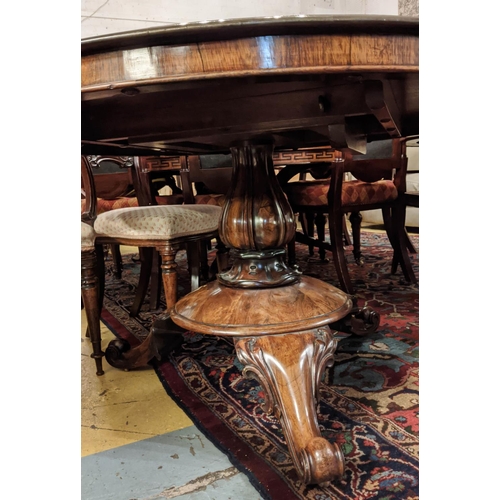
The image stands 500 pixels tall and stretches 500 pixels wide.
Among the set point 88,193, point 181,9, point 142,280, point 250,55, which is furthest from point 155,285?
point 181,9

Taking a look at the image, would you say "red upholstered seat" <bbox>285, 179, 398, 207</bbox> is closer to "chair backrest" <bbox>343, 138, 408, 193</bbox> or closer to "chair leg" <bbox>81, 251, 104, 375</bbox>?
"chair backrest" <bbox>343, 138, 408, 193</bbox>

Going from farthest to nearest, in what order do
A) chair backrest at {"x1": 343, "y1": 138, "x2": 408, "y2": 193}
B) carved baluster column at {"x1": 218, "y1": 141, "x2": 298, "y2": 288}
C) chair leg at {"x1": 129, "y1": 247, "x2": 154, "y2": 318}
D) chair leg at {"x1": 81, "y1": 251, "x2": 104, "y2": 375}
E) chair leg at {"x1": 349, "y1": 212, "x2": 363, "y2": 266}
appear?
chair leg at {"x1": 349, "y1": 212, "x2": 363, "y2": 266} < chair backrest at {"x1": 343, "y1": 138, "x2": 408, "y2": 193} < chair leg at {"x1": 129, "y1": 247, "x2": 154, "y2": 318} < chair leg at {"x1": 81, "y1": 251, "x2": 104, "y2": 375} < carved baluster column at {"x1": 218, "y1": 141, "x2": 298, "y2": 288}

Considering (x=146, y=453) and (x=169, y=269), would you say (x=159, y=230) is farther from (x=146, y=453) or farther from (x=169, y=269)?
(x=146, y=453)

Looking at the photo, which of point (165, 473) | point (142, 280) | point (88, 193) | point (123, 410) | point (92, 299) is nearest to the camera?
point (165, 473)

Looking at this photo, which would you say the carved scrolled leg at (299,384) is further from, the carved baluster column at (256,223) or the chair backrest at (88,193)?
the chair backrest at (88,193)

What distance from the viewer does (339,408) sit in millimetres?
902

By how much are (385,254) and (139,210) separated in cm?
186

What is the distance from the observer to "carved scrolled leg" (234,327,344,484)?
639mm

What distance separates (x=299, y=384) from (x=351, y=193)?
4.02ft

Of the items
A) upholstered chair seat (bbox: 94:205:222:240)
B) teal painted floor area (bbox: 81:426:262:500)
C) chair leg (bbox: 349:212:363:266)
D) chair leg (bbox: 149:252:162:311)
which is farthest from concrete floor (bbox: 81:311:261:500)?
chair leg (bbox: 349:212:363:266)

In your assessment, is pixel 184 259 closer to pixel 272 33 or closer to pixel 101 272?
pixel 101 272

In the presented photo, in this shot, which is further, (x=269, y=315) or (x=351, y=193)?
(x=351, y=193)

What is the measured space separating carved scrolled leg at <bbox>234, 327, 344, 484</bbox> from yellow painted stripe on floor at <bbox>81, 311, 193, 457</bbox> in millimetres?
230

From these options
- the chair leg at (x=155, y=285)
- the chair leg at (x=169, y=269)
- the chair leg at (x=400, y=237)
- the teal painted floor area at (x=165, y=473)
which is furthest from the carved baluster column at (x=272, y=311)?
the chair leg at (x=400, y=237)
